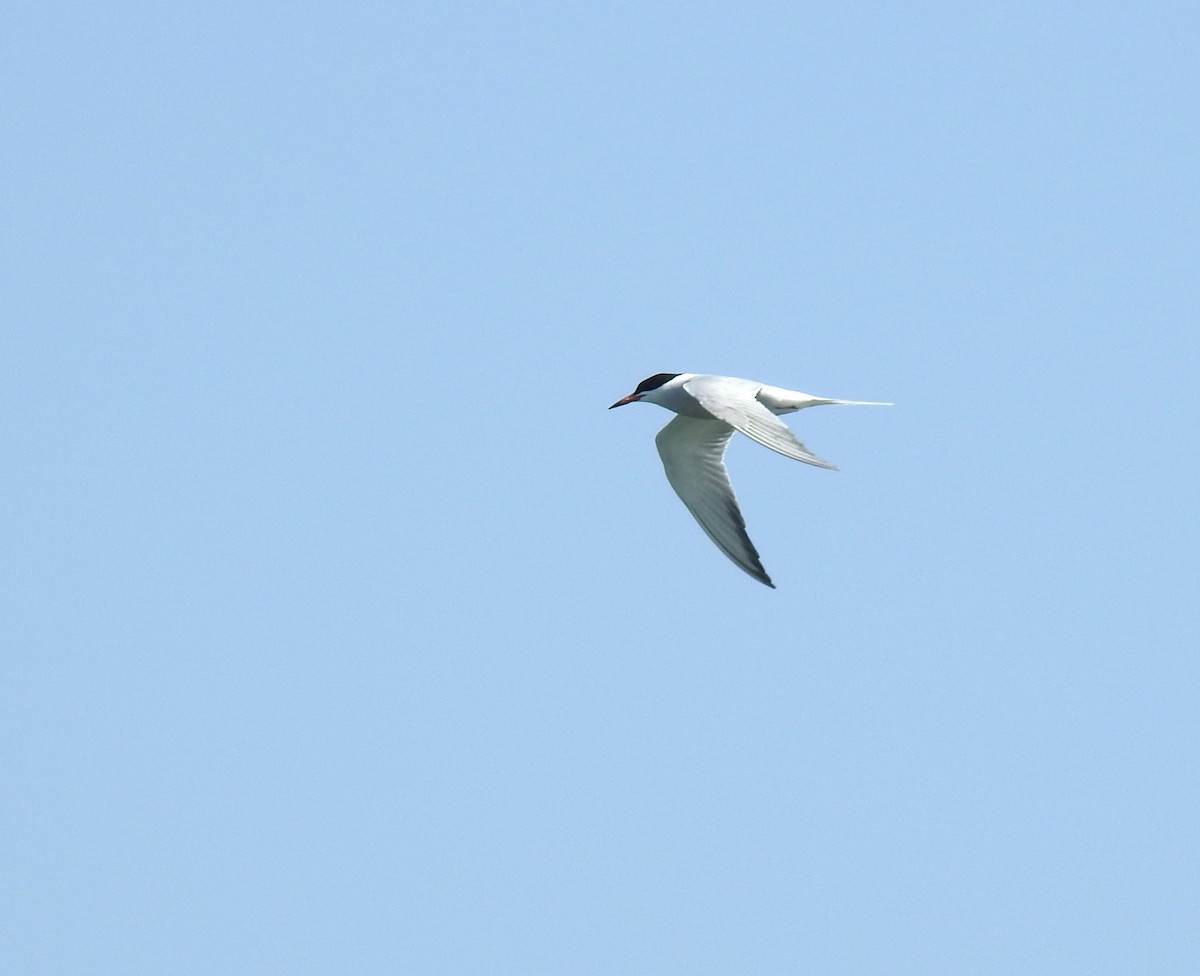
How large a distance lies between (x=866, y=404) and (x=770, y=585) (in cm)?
219

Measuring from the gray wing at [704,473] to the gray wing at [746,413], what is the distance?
1.23 m

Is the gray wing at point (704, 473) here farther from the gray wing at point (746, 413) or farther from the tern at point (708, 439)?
the gray wing at point (746, 413)

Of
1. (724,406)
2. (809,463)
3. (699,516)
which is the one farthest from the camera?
(699,516)

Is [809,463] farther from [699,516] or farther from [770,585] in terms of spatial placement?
[699,516]

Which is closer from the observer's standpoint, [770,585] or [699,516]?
[770,585]

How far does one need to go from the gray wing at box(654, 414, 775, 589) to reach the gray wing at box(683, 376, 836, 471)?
1227 millimetres

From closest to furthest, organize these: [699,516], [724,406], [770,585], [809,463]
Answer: [809,463] → [724,406] → [770,585] → [699,516]

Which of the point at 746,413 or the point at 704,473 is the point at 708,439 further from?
the point at 746,413

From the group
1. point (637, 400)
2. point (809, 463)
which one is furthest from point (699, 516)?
point (809, 463)

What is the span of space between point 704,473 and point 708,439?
0.41 m

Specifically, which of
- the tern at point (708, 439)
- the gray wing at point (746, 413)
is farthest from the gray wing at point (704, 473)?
the gray wing at point (746, 413)

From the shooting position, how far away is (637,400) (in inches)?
822

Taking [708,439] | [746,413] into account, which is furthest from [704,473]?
[746,413]

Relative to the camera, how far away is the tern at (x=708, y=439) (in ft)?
62.1
